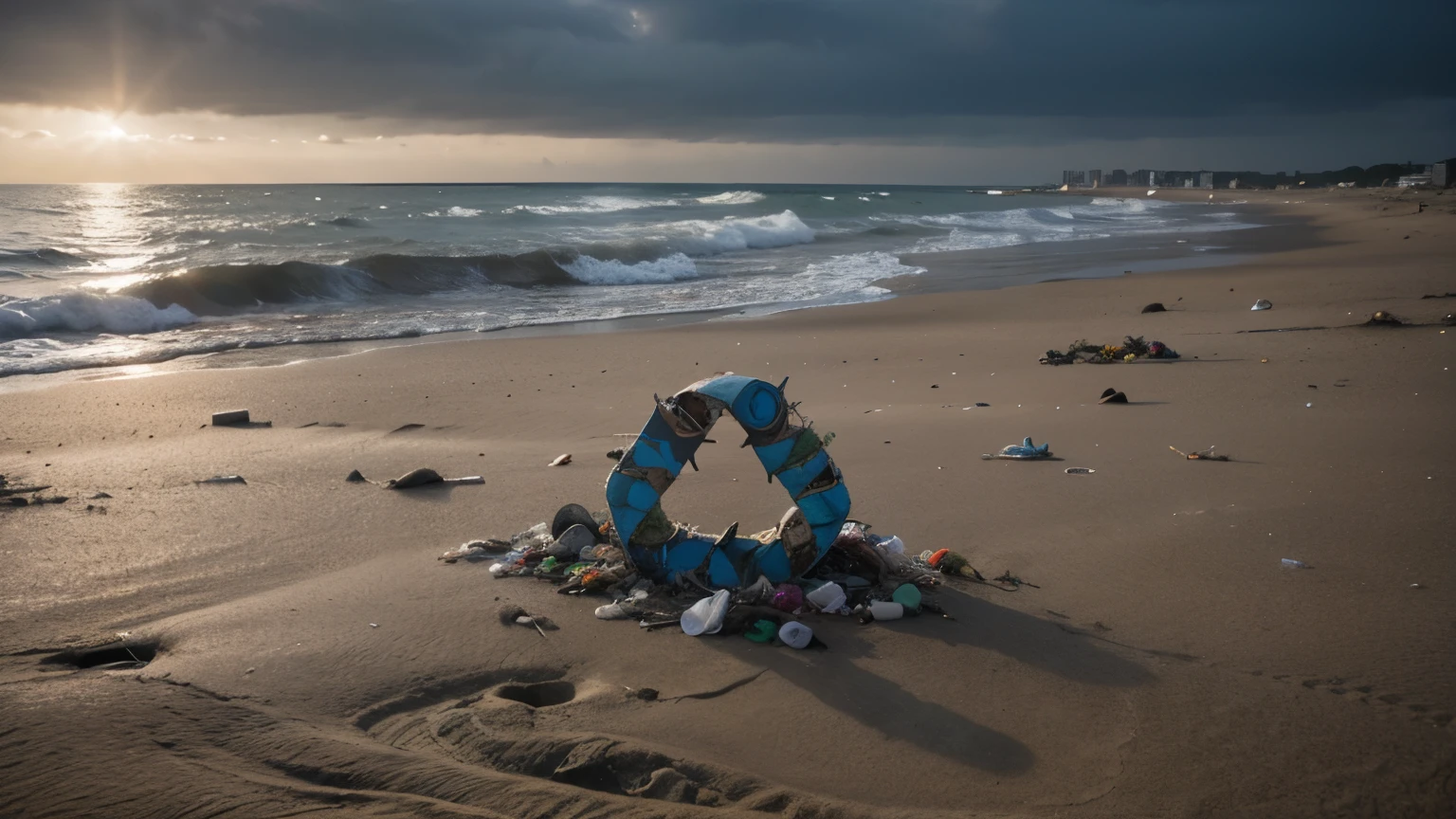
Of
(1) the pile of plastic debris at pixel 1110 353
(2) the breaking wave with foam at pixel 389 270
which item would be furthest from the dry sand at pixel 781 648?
(2) the breaking wave with foam at pixel 389 270

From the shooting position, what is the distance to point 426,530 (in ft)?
22.0

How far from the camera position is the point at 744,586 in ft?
17.8

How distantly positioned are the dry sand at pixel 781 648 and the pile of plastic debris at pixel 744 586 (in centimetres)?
14

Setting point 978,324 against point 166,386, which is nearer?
point 166,386

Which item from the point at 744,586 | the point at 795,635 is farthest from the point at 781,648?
the point at 744,586

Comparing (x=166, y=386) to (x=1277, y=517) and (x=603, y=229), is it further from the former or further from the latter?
(x=603, y=229)

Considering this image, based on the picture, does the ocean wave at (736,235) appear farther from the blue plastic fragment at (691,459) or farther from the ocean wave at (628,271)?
the blue plastic fragment at (691,459)

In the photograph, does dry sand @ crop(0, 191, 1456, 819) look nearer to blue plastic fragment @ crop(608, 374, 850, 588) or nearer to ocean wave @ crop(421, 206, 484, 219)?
blue plastic fragment @ crop(608, 374, 850, 588)

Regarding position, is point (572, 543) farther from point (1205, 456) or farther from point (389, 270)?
point (389, 270)

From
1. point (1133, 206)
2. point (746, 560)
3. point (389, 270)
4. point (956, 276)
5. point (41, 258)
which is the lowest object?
point (746, 560)

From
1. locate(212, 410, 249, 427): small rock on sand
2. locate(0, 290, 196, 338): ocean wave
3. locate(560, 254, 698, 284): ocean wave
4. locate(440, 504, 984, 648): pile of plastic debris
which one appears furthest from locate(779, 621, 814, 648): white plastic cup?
locate(560, 254, 698, 284): ocean wave

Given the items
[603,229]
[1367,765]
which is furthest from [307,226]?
[1367,765]

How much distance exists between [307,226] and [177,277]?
818 inches

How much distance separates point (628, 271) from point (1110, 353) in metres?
17.8
